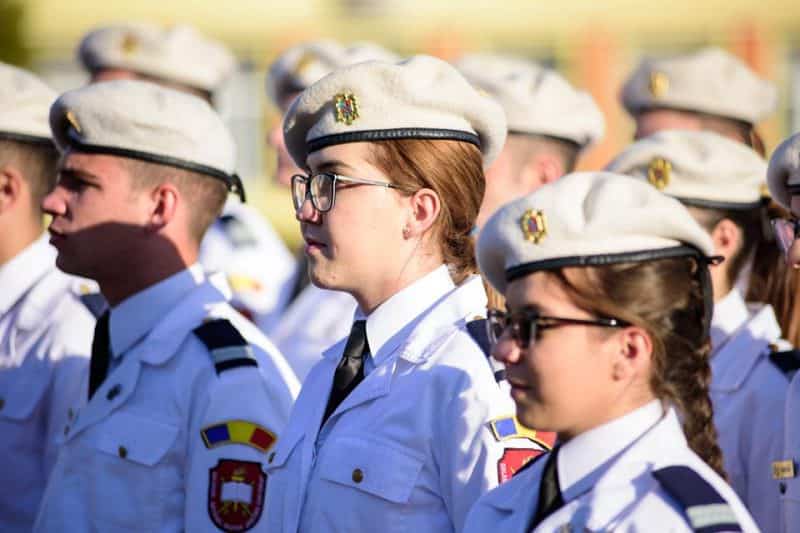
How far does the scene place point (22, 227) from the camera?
20.4 ft

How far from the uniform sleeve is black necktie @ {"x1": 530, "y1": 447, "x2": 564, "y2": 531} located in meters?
1.28

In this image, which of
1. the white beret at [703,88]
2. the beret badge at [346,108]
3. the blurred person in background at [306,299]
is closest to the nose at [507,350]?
the beret badge at [346,108]

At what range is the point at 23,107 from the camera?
248 inches

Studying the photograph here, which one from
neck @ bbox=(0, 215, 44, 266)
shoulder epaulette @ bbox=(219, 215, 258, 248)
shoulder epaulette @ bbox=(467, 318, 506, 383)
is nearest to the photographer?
shoulder epaulette @ bbox=(467, 318, 506, 383)

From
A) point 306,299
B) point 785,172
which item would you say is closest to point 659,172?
point 785,172

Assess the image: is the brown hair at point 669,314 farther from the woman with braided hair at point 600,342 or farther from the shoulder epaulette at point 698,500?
the shoulder epaulette at point 698,500

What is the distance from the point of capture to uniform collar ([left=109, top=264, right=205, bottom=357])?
514 cm

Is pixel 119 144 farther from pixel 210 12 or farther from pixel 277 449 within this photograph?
pixel 210 12

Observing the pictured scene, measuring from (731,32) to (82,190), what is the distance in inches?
770

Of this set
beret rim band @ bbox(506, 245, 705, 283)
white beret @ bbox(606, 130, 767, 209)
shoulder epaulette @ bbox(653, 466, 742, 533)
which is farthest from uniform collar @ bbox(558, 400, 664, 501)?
white beret @ bbox(606, 130, 767, 209)

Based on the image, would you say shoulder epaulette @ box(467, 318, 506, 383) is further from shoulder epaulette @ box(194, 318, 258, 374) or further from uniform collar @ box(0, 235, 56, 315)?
uniform collar @ box(0, 235, 56, 315)

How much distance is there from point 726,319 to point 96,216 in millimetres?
2093

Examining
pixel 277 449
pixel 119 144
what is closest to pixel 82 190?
pixel 119 144

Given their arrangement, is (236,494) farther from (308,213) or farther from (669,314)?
(669,314)
